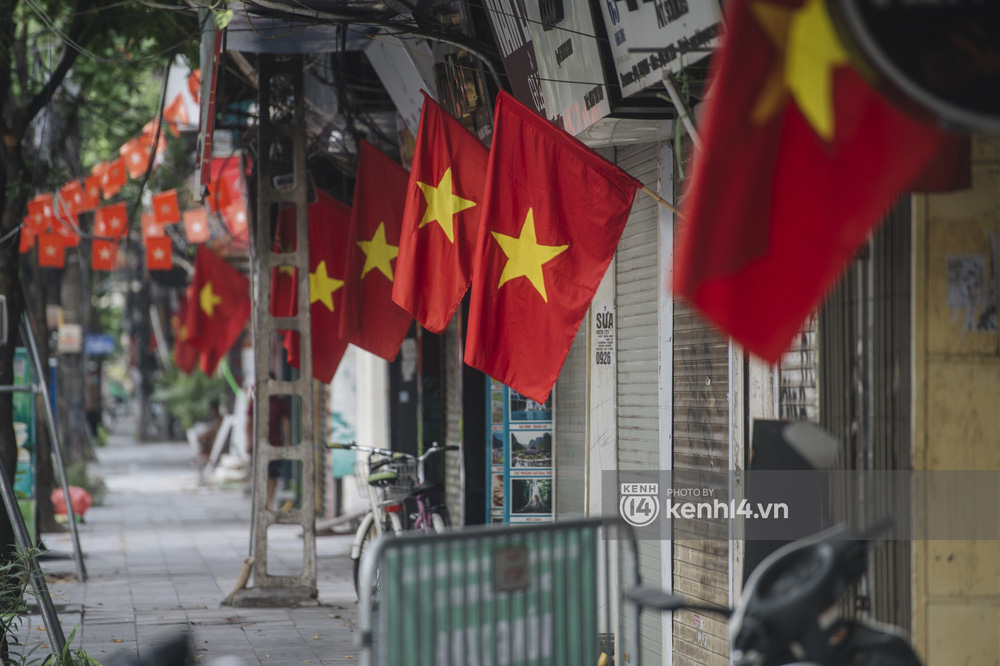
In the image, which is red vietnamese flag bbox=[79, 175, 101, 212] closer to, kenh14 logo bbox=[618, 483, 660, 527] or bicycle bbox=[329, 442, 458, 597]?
bicycle bbox=[329, 442, 458, 597]

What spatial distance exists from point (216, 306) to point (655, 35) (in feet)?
37.5

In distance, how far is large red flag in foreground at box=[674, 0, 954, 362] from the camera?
104 inches

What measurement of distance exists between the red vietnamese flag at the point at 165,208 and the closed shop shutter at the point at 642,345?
883cm

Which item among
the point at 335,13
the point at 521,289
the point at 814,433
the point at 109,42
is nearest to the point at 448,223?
the point at 521,289

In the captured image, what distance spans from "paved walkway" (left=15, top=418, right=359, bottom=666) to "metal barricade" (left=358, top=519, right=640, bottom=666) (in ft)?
4.44

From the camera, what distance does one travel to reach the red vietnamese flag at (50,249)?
14.0 metres

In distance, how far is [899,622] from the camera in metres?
4.22

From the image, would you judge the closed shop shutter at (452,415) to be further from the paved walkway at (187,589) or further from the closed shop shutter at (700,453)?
the closed shop shutter at (700,453)

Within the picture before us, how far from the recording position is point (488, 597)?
3639mm

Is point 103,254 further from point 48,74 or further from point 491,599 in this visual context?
point 491,599

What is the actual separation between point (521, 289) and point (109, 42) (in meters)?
8.36

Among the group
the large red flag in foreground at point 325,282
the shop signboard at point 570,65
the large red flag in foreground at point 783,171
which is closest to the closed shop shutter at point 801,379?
the shop signboard at point 570,65

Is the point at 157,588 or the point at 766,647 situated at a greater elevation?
the point at 766,647

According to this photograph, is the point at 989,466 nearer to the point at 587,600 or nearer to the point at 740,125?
the point at 587,600
